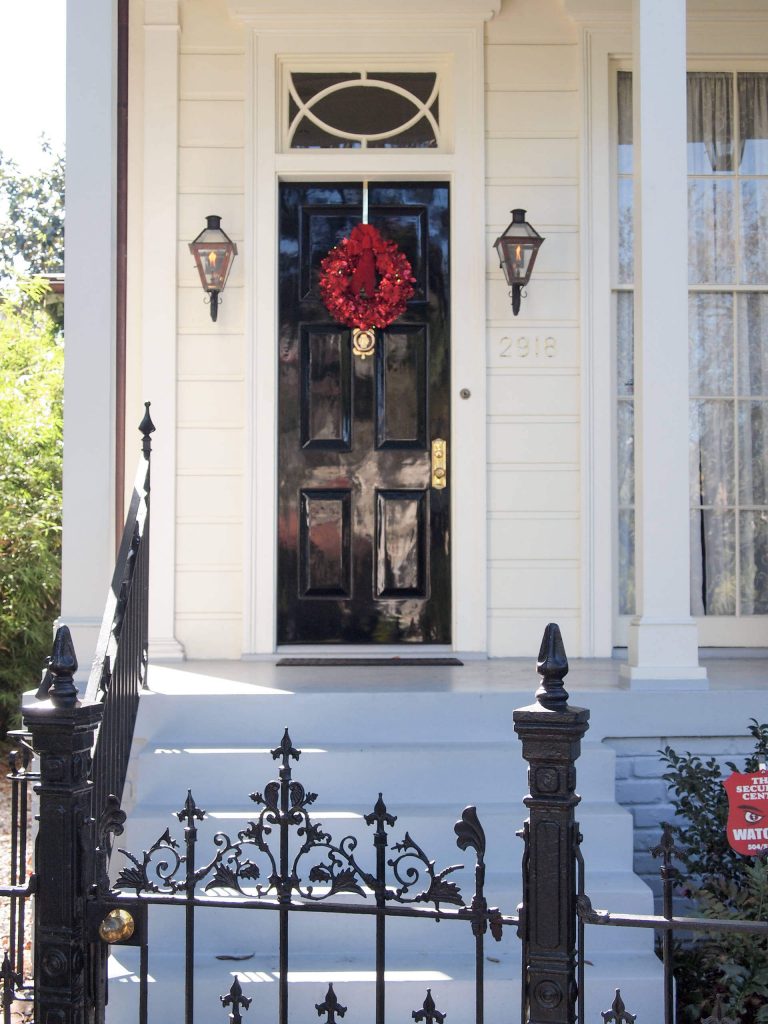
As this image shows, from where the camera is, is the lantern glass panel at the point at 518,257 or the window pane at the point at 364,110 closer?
the lantern glass panel at the point at 518,257

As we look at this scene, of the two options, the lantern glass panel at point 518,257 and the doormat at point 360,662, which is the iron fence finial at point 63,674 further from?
the lantern glass panel at point 518,257

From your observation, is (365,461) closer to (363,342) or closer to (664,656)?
(363,342)

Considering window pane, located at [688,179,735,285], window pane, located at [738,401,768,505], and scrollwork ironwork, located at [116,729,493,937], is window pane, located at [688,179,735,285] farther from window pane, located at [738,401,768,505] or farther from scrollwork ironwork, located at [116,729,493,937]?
scrollwork ironwork, located at [116,729,493,937]

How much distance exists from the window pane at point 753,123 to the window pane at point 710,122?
0.06 meters

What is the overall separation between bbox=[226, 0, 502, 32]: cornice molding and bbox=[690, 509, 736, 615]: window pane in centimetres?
286

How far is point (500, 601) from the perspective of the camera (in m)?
6.30

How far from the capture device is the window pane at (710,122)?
6.52 m

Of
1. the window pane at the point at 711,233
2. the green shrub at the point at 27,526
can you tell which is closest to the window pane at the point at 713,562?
the window pane at the point at 711,233

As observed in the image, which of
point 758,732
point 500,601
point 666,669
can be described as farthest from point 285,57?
point 758,732

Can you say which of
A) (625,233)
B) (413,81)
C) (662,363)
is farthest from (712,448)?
(413,81)

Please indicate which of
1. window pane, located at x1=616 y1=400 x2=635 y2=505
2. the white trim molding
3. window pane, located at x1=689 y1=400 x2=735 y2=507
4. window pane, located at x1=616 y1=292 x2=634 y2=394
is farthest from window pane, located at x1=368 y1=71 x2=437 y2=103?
Answer: window pane, located at x1=689 y1=400 x2=735 y2=507

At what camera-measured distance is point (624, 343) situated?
6434 millimetres

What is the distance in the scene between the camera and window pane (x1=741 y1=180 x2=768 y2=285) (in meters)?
6.50

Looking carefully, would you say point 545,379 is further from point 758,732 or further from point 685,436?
point 758,732
